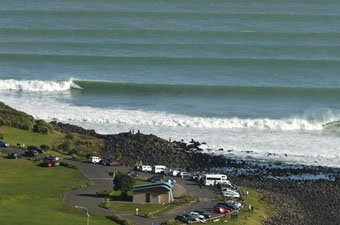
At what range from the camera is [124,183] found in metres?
64.8

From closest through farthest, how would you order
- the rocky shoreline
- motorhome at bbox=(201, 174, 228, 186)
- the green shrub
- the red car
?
the red car → the rocky shoreline → motorhome at bbox=(201, 174, 228, 186) → the green shrub

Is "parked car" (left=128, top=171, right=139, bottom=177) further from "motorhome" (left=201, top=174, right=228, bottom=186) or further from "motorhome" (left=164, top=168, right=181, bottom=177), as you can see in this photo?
"motorhome" (left=201, top=174, right=228, bottom=186)

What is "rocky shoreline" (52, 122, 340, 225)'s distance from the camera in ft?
217

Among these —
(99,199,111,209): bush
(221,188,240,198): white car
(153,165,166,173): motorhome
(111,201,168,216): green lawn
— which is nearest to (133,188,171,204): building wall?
(111,201,168,216): green lawn

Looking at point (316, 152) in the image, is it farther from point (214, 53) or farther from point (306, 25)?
point (306, 25)

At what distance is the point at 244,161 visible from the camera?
76.8m

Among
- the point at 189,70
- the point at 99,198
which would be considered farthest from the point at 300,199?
the point at 189,70

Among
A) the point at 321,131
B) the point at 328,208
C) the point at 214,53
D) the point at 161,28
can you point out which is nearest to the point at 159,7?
the point at 161,28

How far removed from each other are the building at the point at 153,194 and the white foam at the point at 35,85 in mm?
37312

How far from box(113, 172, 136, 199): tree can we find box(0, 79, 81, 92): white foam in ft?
118

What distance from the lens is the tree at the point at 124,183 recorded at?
213 feet

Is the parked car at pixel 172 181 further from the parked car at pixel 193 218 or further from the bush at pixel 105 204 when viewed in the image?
the parked car at pixel 193 218

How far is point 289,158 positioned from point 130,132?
11734 mm

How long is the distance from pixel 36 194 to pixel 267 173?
1694cm
